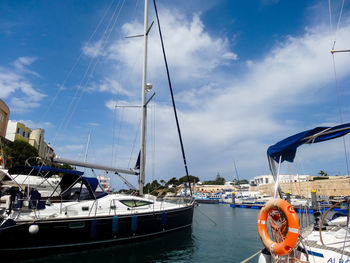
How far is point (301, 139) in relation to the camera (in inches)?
240

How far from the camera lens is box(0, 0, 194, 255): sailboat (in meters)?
8.48

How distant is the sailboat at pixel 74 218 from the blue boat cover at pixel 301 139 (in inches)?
291

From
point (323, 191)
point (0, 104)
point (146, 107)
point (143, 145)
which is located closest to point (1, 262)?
point (143, 145)

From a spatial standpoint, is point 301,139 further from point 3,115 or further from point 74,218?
point 3,115

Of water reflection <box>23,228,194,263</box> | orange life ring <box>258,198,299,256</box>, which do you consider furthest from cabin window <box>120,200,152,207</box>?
orange life ring <box>258,198,299,256</box>

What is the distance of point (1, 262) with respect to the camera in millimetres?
8031

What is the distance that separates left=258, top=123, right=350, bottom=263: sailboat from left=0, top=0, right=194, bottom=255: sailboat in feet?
23.2

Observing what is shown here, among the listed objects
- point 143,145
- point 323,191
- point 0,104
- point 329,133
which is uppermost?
point 0,104

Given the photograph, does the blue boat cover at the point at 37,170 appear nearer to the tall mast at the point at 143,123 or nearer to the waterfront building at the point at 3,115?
the tall mast at the point at 143,123

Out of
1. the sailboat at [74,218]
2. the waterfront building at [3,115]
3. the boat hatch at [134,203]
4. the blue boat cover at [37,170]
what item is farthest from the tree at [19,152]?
the boat hatch at [134,203]

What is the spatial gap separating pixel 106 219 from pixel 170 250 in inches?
130

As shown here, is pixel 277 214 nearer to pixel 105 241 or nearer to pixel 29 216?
pixel 105 241

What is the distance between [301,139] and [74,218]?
8618mm

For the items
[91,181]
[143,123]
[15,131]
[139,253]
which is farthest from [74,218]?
[15,131]
